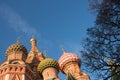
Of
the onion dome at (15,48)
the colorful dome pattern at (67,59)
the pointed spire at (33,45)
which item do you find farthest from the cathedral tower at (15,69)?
the pointed spire at (33,45)

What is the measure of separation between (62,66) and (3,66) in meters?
5.92

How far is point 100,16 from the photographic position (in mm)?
7266

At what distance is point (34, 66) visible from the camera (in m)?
22.6

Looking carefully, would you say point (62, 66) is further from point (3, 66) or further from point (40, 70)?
point (3, 66)

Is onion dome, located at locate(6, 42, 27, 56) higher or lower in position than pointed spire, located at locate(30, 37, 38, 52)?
lower

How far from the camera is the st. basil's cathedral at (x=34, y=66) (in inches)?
730

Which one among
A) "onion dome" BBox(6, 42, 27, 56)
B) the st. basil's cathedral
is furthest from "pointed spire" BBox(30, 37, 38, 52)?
"onion dome" BBox(6, 42, 27, 56)

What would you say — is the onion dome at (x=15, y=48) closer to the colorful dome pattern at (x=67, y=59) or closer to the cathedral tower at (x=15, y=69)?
the cathedral tower at (x=15, y=69)

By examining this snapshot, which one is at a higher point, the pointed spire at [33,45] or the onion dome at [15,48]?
the pointed spire at [33,45]

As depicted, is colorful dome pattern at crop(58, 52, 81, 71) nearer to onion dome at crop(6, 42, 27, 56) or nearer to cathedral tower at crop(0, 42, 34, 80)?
onion dome at crop(6, 42, 27, 56)

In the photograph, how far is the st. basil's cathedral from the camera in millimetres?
18531

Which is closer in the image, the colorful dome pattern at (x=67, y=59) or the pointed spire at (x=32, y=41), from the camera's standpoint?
the colorful dome pattern at (x=67, y=59)

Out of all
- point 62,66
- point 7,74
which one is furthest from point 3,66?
point 62,66

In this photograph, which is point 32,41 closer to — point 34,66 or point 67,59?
point 34,66
